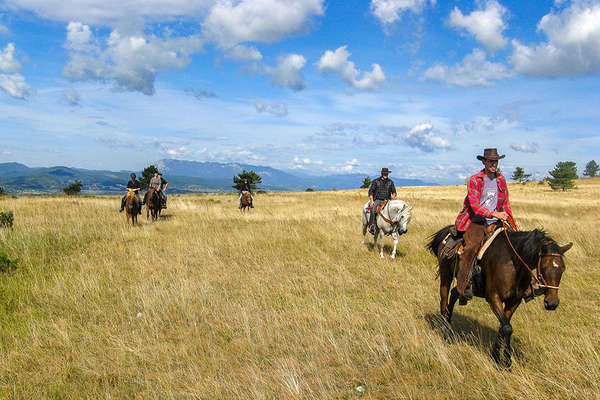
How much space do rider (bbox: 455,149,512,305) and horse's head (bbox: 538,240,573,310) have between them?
99 cm

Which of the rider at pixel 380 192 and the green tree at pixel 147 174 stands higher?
the green tree at pixel 147 174

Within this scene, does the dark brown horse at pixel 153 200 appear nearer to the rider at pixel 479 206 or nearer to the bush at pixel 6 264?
the bush at pixel 6 264

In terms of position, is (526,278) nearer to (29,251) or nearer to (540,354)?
(540,354)

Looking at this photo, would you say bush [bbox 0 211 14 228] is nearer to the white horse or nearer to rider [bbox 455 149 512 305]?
the white horse

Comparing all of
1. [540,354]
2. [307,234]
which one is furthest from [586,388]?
[307,234]

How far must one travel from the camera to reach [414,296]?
23.8ft

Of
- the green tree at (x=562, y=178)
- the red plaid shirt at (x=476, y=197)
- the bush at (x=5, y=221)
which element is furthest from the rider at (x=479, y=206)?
the green tree at (x=562, y=178)

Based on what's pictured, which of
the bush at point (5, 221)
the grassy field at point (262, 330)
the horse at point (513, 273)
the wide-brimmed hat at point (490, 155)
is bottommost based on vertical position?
the grassy field at point (262, 330)

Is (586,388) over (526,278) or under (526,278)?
under

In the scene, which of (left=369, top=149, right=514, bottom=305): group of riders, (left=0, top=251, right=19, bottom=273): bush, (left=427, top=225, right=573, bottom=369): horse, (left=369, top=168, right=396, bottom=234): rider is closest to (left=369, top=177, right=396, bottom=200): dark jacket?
(left=369, top=168, right=396, bottom=234): rider

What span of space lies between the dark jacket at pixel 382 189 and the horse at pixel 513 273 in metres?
7.20

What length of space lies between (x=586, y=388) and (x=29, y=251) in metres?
12.3

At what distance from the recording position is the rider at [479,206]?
486 centimetres

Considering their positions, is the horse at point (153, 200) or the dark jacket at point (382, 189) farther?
the horse at point (153, 200)
